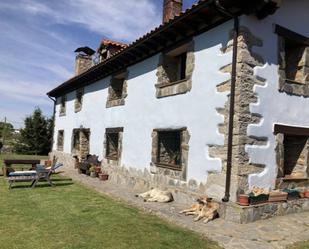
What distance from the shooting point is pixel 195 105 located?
813 cm

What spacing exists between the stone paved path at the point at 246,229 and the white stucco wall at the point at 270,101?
932 millimetres

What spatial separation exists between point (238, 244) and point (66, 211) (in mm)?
3567

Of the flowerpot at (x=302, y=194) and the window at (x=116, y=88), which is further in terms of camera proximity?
the window at (x=116, y=88)

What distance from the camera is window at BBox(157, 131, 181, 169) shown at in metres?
9.02

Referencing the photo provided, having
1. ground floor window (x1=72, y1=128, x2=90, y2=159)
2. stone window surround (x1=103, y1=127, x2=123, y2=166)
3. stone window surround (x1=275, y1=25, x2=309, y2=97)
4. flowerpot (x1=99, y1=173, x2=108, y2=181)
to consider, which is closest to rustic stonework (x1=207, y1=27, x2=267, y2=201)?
stone window surround (x1=275, y1=25, x2=309, y2=97)

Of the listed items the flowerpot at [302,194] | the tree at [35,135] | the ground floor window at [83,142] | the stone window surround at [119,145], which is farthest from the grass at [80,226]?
the tree at [35,135]

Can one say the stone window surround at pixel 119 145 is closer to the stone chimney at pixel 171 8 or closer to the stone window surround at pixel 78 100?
the stone window surround at pixel 78 100

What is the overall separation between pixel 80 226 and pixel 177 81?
455 centimetres

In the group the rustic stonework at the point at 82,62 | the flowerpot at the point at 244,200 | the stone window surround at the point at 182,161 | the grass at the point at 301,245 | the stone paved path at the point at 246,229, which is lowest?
the grass at the point at 301,245

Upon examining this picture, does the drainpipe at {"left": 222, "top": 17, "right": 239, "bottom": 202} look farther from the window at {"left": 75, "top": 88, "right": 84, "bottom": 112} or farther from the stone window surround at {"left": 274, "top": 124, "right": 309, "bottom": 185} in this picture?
the window at {"left": 75, "top": 88, "right": 84, "bottom": 112}

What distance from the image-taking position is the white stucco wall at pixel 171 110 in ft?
24.8

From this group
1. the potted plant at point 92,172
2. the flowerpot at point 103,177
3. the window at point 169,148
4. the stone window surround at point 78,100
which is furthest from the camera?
the stone window surround at point 78,100

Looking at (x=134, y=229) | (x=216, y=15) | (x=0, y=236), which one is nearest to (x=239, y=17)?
(x=216, y=15)

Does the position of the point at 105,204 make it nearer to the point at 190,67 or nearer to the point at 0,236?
the point at 0,236
